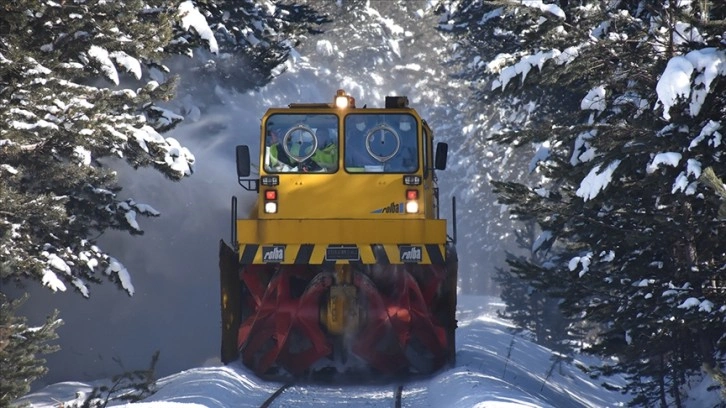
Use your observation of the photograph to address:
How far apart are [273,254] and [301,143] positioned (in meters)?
1.57

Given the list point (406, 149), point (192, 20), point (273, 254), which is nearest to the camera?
point (192, 20)

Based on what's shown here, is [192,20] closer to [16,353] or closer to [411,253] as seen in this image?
[411,253]

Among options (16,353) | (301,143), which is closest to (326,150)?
(301,143)

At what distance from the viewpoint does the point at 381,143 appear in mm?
12695

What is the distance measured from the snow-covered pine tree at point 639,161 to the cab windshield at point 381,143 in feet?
8.80

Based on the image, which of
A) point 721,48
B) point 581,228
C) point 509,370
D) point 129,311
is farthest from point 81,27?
point 129,311

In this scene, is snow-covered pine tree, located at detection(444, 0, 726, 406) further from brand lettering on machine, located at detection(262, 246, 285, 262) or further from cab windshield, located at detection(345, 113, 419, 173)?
brand lettering on machine, located at detection(262, 246, 285, 262)

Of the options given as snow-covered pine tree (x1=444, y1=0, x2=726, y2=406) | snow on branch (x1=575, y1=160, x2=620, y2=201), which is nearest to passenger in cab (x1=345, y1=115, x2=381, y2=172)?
snow-covered pine tree (x1=444, y1=0, x2=726, y2=406)

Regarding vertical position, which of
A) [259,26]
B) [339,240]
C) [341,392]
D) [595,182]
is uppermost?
[259,26]

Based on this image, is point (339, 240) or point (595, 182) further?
point (339, 240)

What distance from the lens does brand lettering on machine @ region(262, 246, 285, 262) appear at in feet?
39.5

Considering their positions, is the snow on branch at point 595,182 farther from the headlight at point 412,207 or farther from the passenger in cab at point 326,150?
the passenger in cab at point 326,150

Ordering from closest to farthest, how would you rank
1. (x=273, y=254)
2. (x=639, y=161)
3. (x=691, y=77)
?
(x=691, y=77) < (x=639, y=161) < (x=273, y=254)

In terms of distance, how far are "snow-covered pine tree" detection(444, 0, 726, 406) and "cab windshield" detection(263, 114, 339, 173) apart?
10.8 feet
